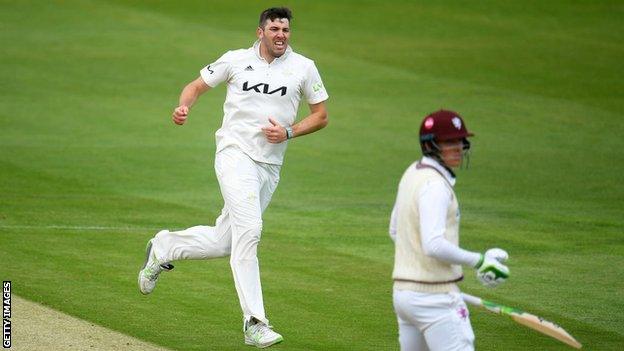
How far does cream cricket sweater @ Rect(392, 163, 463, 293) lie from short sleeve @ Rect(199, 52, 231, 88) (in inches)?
130

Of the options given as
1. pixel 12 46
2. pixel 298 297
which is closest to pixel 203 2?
pixel 12 46

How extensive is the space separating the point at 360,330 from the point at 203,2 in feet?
64.9

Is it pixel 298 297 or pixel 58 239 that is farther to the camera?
pixel 58 239

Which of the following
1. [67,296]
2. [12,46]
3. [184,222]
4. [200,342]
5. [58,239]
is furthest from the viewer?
[12,46]

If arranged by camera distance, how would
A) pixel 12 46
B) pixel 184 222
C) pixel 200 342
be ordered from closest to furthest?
pixel 200 342 → pixel 184 222 → pixel 12 46

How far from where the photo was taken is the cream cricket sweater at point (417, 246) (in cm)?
738

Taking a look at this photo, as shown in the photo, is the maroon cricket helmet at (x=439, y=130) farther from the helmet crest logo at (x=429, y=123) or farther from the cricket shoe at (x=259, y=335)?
the cricket shoe at (x=259, y=335)

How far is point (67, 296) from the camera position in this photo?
1112cm

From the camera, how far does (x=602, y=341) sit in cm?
1015

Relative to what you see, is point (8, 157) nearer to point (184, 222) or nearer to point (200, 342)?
point (184, 222)

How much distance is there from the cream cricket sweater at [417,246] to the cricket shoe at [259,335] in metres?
2.21

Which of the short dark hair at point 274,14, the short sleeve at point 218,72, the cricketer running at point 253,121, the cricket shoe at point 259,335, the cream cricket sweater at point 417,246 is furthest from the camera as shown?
the short sleeve at point 218,72

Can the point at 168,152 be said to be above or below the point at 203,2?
below

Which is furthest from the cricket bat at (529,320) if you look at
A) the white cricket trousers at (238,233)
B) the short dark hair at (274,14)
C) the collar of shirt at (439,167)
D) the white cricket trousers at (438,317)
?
the short dark hair at (274,14)
